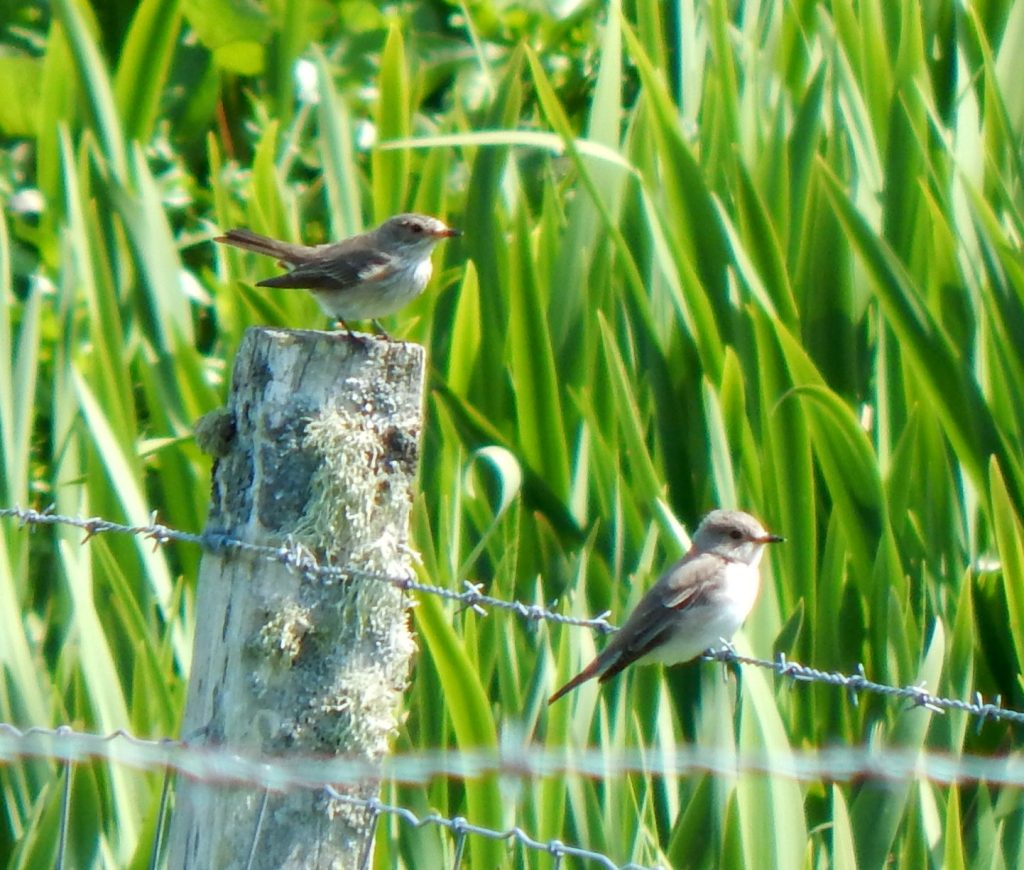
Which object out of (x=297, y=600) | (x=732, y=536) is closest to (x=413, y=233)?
(x=732, y=536)

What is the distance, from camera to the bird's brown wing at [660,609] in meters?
3.07

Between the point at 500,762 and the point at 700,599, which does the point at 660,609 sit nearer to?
the point at 700,599

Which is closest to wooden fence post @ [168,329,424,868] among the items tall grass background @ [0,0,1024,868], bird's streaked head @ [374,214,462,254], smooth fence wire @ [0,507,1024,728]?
smooth fence wire @ [0,507,1024,728]

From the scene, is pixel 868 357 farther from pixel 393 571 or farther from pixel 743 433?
pixel 393 571

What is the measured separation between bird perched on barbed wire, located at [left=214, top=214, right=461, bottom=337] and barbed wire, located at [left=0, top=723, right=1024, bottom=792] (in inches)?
45.4

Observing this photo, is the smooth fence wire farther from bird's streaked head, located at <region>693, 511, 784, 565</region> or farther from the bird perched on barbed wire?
the bird perched on barbed wire

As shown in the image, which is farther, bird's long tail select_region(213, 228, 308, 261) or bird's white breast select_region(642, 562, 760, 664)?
bird's long tail select_region(213, 228, 308, 261)

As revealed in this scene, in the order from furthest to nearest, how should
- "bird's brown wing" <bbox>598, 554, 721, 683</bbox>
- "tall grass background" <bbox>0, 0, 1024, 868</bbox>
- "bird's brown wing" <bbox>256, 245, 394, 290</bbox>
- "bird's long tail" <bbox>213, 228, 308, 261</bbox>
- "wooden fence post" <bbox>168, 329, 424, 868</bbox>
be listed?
"bird's long tail" <bbox>213, 228, 308, 261</bbox>, "bird's brown wing" <bbox>256, 245, 394, 290</bbox>, "bird's brown wing" <bbox>598, 554, 721, 683</bbox>, "tall grass background" <bbox>0, 0, 1024, 868</bbox>, "wooden fence post" <bbox>168, 329, 424, 868</bbox>

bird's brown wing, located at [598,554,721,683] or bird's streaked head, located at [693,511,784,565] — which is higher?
bird's streaked head, located at [693,511,784,565]

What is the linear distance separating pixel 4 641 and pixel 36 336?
3.14 feet

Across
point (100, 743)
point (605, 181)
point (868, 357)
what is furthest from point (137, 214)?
point (100, 743)

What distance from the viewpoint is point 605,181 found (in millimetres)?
3945

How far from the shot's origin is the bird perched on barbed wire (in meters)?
3.66

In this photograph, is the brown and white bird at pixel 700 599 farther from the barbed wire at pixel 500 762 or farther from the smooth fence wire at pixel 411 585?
the smooth fence wire at pixel 411 585
